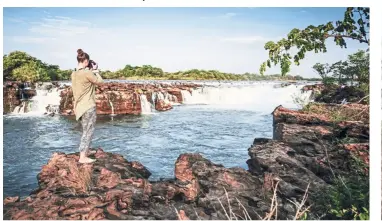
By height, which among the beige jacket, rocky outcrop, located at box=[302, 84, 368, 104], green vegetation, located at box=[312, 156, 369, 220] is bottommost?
green vegetation, located at box=[312, 156, 369, 220]

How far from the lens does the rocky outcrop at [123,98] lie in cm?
953

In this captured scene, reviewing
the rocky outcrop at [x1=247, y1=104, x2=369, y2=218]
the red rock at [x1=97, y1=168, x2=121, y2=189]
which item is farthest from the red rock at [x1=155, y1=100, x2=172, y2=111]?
the red rock at [x1=97, y1=168, x2=121, y2=189]

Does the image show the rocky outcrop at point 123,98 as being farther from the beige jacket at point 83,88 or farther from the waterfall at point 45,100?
the beige jacket at point 83,88

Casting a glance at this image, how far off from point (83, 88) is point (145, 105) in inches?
280

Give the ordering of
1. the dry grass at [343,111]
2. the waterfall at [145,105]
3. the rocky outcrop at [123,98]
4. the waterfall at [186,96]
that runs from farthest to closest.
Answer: the waterfall at [186,96], the waterfall at [145,105], the rocky outcrop at [123,98], the dry grass at [343,111]

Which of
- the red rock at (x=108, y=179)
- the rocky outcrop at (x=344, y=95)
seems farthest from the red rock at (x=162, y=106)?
the red rock at (x=108, y=179)

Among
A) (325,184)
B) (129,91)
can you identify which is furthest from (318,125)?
(129,91)

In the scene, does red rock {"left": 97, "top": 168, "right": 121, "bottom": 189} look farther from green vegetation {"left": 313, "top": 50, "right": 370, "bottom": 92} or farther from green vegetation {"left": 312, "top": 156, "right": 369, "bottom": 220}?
green vegetation {"left": 313, "top": 50, "right": 370, "bottom": 92}

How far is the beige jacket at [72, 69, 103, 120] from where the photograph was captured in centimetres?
329

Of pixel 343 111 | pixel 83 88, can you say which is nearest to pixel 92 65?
pixel 83 88

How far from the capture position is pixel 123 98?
10.0m

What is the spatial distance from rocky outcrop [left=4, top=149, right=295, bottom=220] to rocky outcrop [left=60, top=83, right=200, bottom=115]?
5934 mm

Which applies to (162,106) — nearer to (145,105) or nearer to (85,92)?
(145,105)

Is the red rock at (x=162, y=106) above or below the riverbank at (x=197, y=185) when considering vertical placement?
above
